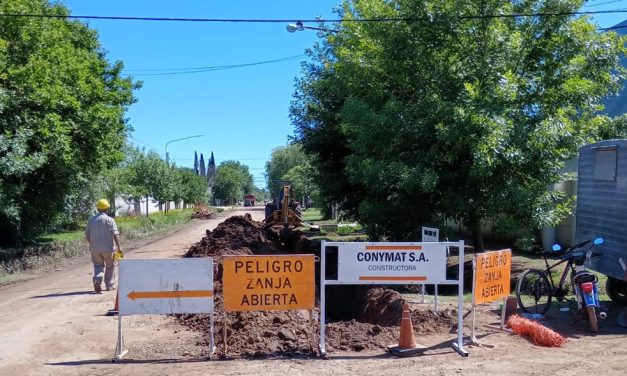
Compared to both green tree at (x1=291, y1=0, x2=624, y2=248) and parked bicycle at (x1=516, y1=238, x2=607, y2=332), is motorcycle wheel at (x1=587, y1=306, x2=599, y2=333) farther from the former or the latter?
green tree at (x1=291, y1=0, x2=624, y2=248)

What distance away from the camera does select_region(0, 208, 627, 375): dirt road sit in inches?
261

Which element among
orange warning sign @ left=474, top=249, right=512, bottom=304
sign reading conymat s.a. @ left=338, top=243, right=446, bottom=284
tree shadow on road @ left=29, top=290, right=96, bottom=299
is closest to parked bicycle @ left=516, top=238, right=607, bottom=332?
orange warning sign @ left=474, top=249, right=512, bottom=304

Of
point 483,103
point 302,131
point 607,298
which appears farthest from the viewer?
point 302,131

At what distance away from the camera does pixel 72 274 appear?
15.1 m

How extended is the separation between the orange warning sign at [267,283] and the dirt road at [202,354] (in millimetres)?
688

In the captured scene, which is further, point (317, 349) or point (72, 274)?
point (72, 274)

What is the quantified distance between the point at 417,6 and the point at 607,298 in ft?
26.4

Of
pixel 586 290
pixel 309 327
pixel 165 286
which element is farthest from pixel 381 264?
pixel 586 290

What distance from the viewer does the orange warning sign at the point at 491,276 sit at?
25.3 feet

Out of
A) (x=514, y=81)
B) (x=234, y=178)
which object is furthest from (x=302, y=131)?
(x=234, y=178)

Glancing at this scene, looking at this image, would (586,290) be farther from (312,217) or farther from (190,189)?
(190,189)

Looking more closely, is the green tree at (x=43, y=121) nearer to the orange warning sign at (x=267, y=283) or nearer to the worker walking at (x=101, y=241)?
the worker walking at (x=101, y=241)

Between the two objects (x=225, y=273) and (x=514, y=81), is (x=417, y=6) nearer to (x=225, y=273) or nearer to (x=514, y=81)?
(x=514, y=81)

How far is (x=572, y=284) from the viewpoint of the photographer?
9164 mm
